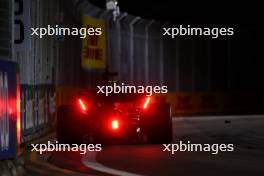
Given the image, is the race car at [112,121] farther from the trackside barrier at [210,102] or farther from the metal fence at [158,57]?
the trackside barrier at [210,102]

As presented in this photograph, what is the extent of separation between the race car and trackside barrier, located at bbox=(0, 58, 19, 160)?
18.0 ft

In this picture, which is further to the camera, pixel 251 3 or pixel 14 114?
pixel 251 3

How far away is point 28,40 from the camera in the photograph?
42.8ft

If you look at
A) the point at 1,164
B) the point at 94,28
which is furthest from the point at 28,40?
the point at 94,28

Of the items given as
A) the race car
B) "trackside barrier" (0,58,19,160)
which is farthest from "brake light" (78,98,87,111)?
"trackside barrier" (0,58,19,160)

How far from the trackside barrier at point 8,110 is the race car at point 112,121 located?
5.50 meters

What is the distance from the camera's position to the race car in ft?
50.8

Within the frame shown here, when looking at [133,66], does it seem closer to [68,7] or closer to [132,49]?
[132,49]

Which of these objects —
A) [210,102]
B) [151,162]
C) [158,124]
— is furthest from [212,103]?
[151,162]

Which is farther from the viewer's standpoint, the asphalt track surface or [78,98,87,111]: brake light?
[78,98,87,111]: brake light

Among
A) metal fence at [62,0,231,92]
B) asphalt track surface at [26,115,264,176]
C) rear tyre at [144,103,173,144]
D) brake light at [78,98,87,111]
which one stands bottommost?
asphalt track surface at [26,115,264,176]

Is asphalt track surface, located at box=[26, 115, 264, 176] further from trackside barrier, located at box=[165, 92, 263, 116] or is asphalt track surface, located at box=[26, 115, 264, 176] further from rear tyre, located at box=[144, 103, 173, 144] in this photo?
trackside barrier, located at box=[165, 92, 263, 116]

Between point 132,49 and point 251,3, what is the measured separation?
21.5 meters

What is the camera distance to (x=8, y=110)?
9555 mm
